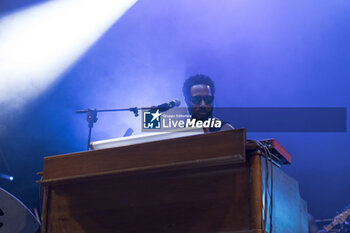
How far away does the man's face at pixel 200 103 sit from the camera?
3084 millimetres

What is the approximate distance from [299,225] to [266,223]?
0.48m

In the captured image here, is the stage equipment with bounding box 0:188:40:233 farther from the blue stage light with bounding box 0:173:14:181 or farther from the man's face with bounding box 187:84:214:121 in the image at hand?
the blue stage light with bounding box 0:173:14:181

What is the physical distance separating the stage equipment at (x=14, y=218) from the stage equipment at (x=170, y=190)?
0.64 metres

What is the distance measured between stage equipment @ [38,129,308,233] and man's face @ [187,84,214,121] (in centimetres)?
131

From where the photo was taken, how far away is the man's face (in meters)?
3.08

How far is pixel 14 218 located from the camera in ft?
7.76

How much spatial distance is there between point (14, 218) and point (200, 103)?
4.92 feet

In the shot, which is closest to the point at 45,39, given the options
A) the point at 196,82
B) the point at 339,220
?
the point at 196,82

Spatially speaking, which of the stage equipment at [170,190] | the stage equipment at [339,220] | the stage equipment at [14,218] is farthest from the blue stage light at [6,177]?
the stage equipment at [339,220]

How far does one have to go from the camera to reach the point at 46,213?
6.01ft

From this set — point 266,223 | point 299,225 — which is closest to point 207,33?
point 299,225

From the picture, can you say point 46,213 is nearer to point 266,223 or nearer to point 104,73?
point 266,223

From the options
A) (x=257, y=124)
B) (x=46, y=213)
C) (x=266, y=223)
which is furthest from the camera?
(x=257, y=124)

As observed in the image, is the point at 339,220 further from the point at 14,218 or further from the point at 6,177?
the point at 6,177
